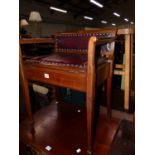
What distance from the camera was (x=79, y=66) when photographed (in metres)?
1.05

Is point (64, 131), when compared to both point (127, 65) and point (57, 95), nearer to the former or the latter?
point (57, 95)

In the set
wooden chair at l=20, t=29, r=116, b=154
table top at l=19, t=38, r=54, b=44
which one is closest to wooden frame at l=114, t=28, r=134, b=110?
wooden chair at l=20, t=29, r=116, b=154

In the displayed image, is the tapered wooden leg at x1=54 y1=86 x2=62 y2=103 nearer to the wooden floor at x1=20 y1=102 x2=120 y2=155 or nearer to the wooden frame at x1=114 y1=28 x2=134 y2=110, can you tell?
the wooden floor at x1=20 y1=102 x2=120 y2=155

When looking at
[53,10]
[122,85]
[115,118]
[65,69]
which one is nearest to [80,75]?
[65,69]

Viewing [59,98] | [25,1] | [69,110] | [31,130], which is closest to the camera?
[31,130]

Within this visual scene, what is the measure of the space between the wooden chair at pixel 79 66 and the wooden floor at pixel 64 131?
146 mm

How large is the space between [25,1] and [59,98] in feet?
18.8

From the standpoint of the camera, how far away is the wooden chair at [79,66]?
97cm

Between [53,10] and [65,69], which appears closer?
[65,69]

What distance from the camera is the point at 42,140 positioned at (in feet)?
4.16

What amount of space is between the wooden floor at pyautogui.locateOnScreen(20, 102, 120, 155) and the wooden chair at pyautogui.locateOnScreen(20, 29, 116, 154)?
0.15 metres

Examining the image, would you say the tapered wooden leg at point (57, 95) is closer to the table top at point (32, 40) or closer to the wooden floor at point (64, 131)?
the wooden floor at point (64, 131)

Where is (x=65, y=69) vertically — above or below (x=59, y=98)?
above
